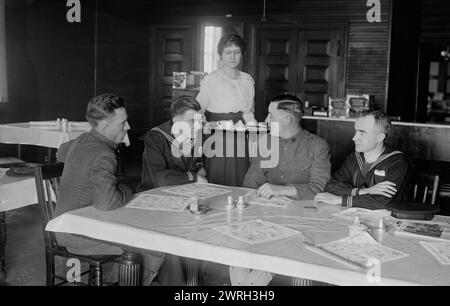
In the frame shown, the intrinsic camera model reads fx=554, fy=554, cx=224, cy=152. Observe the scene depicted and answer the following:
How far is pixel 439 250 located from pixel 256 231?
2.68 ft

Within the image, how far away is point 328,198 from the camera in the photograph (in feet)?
10.8

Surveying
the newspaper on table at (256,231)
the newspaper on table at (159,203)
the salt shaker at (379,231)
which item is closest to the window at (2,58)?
the newspaper on table at (159,203)

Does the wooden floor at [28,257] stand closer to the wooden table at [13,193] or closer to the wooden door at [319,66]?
the wooden table at [13,193]

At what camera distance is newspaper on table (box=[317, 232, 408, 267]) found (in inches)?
89.6

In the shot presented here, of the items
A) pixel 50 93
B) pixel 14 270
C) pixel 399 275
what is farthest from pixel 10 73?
pixel 399 275

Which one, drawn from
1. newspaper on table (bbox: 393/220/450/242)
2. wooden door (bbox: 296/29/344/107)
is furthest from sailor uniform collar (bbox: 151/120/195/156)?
wooden door (bbox: 296/29/344/107)

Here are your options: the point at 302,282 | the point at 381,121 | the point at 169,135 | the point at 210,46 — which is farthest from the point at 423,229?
→ the point at 210,46

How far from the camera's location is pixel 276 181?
13.0 feet

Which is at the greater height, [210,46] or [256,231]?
[210,46]

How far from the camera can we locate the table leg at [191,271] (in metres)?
3.47

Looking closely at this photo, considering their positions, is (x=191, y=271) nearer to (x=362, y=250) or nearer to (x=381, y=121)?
(x=362, y=250)

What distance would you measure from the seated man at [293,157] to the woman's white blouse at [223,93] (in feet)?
4.79

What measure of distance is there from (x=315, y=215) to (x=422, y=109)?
7450mm

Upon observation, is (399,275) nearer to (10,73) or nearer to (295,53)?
(295,53)
